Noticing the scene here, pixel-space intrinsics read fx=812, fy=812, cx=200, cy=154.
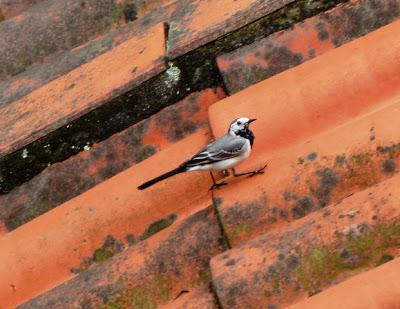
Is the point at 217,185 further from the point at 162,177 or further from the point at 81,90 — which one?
the point at 81,90

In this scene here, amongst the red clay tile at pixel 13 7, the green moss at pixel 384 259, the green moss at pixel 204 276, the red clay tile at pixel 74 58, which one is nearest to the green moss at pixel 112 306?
the green moss at pixel 204 276

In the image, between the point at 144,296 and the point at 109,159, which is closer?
the point at 144,296

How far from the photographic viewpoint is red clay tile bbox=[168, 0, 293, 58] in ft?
13.6

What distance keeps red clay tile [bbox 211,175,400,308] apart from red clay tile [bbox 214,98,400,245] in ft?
0.63

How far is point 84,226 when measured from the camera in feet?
12.7

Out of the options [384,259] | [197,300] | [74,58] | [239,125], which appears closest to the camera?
[384,259]

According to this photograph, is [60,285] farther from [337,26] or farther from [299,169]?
[337,26]

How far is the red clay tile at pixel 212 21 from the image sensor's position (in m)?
4.14

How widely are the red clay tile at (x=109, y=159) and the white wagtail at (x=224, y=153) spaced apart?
0.57ft

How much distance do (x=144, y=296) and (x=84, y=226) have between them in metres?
0.59

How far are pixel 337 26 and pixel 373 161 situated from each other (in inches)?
40.1

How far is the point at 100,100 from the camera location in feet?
14.1

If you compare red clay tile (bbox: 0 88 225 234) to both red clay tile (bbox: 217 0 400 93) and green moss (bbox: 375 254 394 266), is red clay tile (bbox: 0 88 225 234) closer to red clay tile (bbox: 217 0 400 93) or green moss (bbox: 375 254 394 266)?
red clay tile (bbox: 217 0 400 93)

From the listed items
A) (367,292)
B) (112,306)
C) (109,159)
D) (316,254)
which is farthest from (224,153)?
(367,292)
